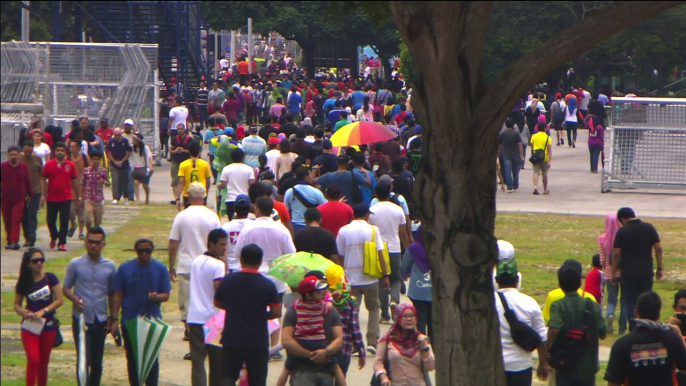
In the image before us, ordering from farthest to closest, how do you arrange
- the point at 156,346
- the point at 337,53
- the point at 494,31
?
the point at 337,53 → the point at 156,346 → the point at 494,31

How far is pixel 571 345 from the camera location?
7.68 m

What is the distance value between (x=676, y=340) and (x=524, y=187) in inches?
675

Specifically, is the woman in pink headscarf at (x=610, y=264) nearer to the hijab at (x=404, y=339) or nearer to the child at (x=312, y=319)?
the hijab at (x=404, y=339)

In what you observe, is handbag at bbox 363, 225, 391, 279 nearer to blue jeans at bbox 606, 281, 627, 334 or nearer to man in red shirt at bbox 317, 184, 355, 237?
man in red shirt at bbox 317, 184, 355, 237

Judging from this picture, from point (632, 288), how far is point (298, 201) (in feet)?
12.2

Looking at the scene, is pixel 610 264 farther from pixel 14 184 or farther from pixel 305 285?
pixel 14 184

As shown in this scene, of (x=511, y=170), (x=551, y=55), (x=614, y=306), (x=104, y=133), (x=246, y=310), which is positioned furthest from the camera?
(x=511, y=170)

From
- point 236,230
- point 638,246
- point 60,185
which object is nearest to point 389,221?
point 236,230

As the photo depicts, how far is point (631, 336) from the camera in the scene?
23.4 feet

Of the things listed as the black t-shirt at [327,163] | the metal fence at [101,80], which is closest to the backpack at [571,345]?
the black t-shirt at [327,163]

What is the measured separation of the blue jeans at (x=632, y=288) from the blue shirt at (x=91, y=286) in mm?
5259

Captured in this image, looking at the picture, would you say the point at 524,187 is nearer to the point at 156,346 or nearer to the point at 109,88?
the point at 109,88

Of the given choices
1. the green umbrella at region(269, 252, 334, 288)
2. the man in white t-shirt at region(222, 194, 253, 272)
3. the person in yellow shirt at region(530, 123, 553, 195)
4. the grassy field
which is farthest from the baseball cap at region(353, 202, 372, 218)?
the person in yellow shirt at region(530, 123, 553, 195)

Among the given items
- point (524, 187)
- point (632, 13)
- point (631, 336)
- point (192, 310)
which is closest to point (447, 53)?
point (632, 13)
